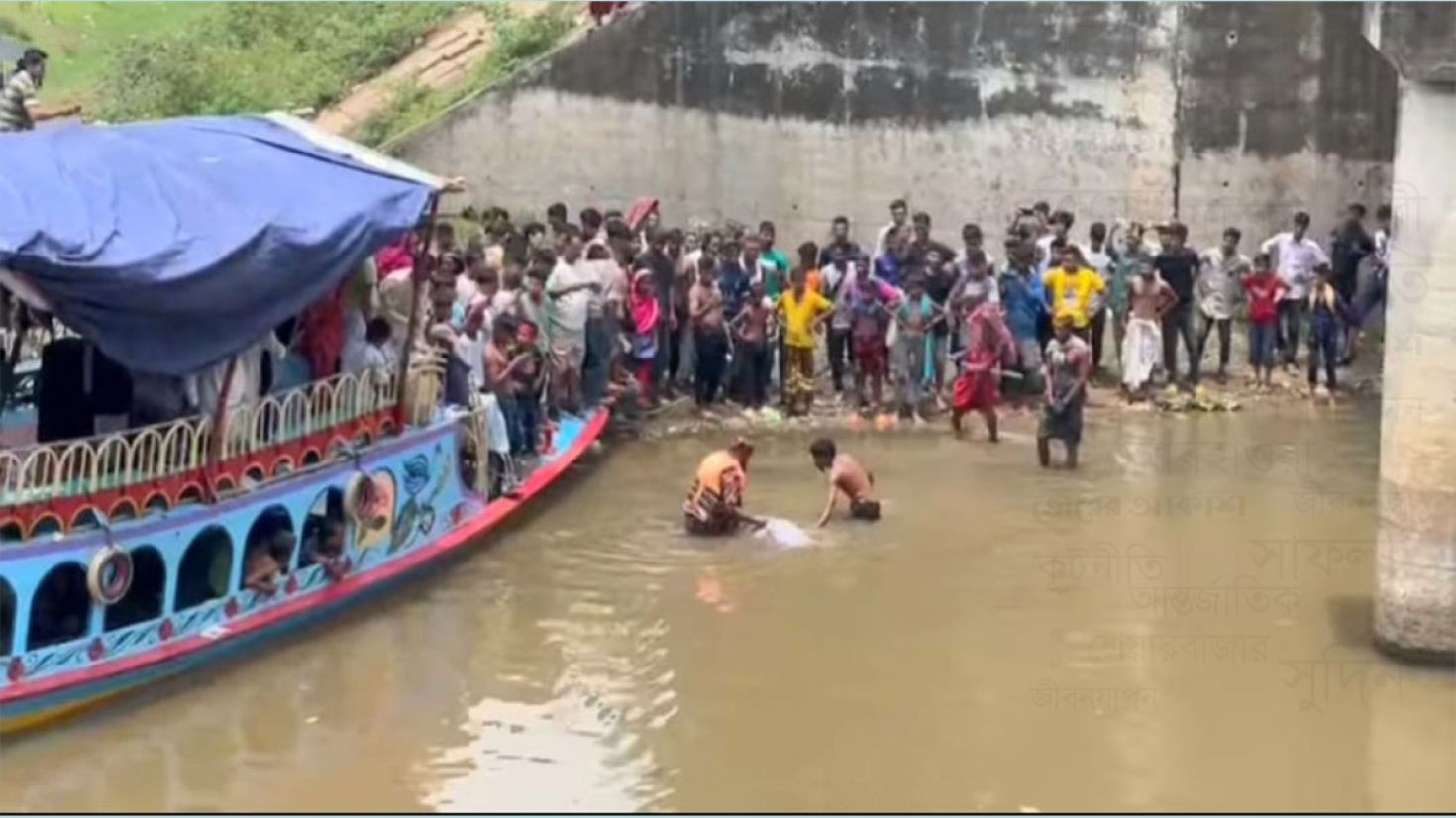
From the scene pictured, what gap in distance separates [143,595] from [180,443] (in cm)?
82

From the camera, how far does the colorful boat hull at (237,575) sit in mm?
10875

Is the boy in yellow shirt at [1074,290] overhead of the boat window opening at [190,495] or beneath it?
overhead

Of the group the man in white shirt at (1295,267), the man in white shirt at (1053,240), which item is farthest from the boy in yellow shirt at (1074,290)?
the man in white shirt at (1295,267)

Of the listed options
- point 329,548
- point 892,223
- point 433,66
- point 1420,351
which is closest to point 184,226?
point 329,548

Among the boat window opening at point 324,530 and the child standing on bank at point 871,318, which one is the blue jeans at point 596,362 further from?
the boat window opening at point 324,530

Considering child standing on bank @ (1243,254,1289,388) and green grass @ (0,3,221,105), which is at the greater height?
green grass @ (0,3,221,105)

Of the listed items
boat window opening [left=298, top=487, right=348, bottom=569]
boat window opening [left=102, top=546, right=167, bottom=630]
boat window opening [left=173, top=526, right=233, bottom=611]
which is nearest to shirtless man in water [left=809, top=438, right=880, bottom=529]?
boat window opening [left=298, top=487, right=348, bottom=569]

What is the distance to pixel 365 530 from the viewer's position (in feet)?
43.5

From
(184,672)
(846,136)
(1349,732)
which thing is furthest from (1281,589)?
(846,136)

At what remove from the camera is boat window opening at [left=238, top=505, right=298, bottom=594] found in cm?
1227

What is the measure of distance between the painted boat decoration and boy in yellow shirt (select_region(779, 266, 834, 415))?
3966 mm

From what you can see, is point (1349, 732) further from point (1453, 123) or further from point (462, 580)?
point (462, 580)

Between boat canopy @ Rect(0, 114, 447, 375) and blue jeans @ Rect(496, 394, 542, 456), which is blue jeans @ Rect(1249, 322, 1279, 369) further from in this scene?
boat canopy @ Rect(0, 114, 447, 375)

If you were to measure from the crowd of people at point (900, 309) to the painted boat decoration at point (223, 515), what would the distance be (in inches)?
77.1
